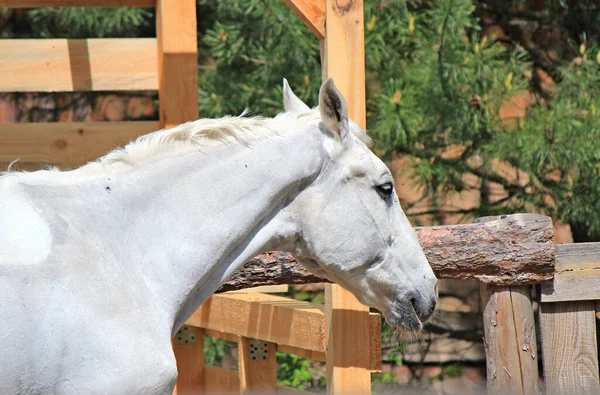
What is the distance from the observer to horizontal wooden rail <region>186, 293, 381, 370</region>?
3123mm

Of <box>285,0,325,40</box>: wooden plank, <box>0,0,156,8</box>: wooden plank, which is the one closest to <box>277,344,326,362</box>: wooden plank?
<box>285,0,325,40</box>: wooden plank

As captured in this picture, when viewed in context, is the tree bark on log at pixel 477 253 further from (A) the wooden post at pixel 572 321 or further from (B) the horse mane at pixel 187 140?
(B) the horse mane at pixel 187 140

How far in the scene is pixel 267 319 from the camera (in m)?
3.51

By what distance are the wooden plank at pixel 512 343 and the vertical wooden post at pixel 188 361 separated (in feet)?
4.95

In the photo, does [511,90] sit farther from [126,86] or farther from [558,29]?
[126,86]

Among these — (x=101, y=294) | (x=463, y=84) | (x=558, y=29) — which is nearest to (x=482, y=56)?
(x=463, y=84)

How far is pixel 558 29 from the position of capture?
5754 millimetres

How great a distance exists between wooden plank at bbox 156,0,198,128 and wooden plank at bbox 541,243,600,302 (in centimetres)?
164

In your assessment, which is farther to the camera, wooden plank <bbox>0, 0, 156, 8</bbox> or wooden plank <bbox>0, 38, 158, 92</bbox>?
wooden plank <bbox>0, 38, 158, 92</bbox>

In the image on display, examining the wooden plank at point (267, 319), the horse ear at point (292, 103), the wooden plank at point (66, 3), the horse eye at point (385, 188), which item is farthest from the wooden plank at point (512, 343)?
the wooden plank at point (66, 3)

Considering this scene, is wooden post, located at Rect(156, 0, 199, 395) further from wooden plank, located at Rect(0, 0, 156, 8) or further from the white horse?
the white horse

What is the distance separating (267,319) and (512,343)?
1.08 metres

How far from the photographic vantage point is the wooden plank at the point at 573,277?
299 cm

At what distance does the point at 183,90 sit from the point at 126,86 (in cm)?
36
